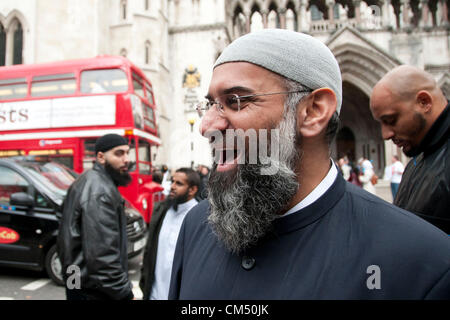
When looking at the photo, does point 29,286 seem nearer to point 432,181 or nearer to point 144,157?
point 144,157

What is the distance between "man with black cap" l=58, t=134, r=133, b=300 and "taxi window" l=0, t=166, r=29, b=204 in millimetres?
3011

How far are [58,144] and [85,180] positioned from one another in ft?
21.1

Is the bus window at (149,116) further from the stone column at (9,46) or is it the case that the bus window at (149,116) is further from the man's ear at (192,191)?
the stone column at (9,46)

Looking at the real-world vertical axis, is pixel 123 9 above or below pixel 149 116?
above

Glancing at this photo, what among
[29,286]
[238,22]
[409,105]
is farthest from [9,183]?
[238,22]

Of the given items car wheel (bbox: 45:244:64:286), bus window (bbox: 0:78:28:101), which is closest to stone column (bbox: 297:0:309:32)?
bus window (bbox: 0:78:28:101)

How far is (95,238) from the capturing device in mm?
2250

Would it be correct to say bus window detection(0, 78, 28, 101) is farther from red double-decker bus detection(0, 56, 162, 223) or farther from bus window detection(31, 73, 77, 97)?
bus window detection(31, 73, 77, 97)

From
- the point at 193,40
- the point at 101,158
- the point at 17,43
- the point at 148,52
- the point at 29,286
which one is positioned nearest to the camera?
the point at 101,158

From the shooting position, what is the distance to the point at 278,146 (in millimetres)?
1026

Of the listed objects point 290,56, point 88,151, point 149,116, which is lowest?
point 290,56

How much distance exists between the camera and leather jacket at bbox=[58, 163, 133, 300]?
2.21 metres

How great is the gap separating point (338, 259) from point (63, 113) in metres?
8.65
